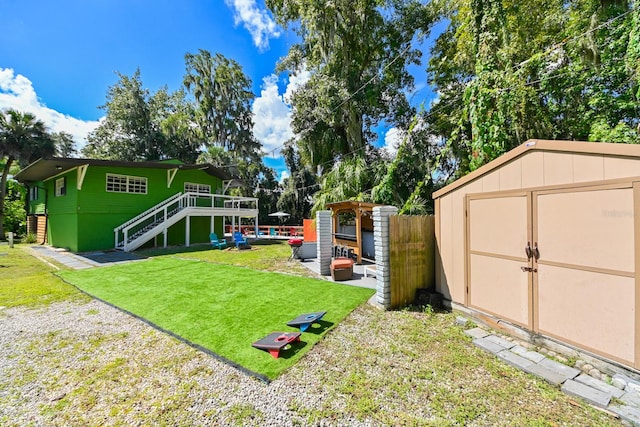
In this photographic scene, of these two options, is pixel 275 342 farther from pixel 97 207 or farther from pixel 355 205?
pixel 97 207

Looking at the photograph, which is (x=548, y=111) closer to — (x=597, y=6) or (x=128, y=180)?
(x=597, y=6)

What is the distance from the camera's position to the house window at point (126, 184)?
1304 cm

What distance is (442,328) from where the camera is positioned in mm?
4047

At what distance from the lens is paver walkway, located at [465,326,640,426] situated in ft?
7.73

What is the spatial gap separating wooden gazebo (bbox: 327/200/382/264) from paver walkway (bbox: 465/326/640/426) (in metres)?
5.73

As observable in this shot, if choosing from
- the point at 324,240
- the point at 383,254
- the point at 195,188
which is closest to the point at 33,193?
the point at 195,188

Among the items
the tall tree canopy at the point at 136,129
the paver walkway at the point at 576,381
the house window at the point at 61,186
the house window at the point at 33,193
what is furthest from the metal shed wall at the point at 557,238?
the tall tree canopy at the point at 136,129

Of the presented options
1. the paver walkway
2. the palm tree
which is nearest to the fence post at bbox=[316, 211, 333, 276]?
the paver walkway

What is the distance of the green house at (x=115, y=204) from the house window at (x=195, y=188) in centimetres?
6

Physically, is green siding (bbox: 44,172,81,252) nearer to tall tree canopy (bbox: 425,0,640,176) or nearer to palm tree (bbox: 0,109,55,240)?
palm tree (bbox: 0,109,55,240)

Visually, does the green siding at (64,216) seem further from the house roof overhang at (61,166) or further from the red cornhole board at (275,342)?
the red cornhole board at (275,342)

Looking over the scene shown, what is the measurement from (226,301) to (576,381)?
5.06 m

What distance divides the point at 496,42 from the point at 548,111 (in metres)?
3.32

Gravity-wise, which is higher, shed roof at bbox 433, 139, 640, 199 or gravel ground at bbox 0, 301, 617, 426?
shed roof at bbox 433, 139, 640, 199
